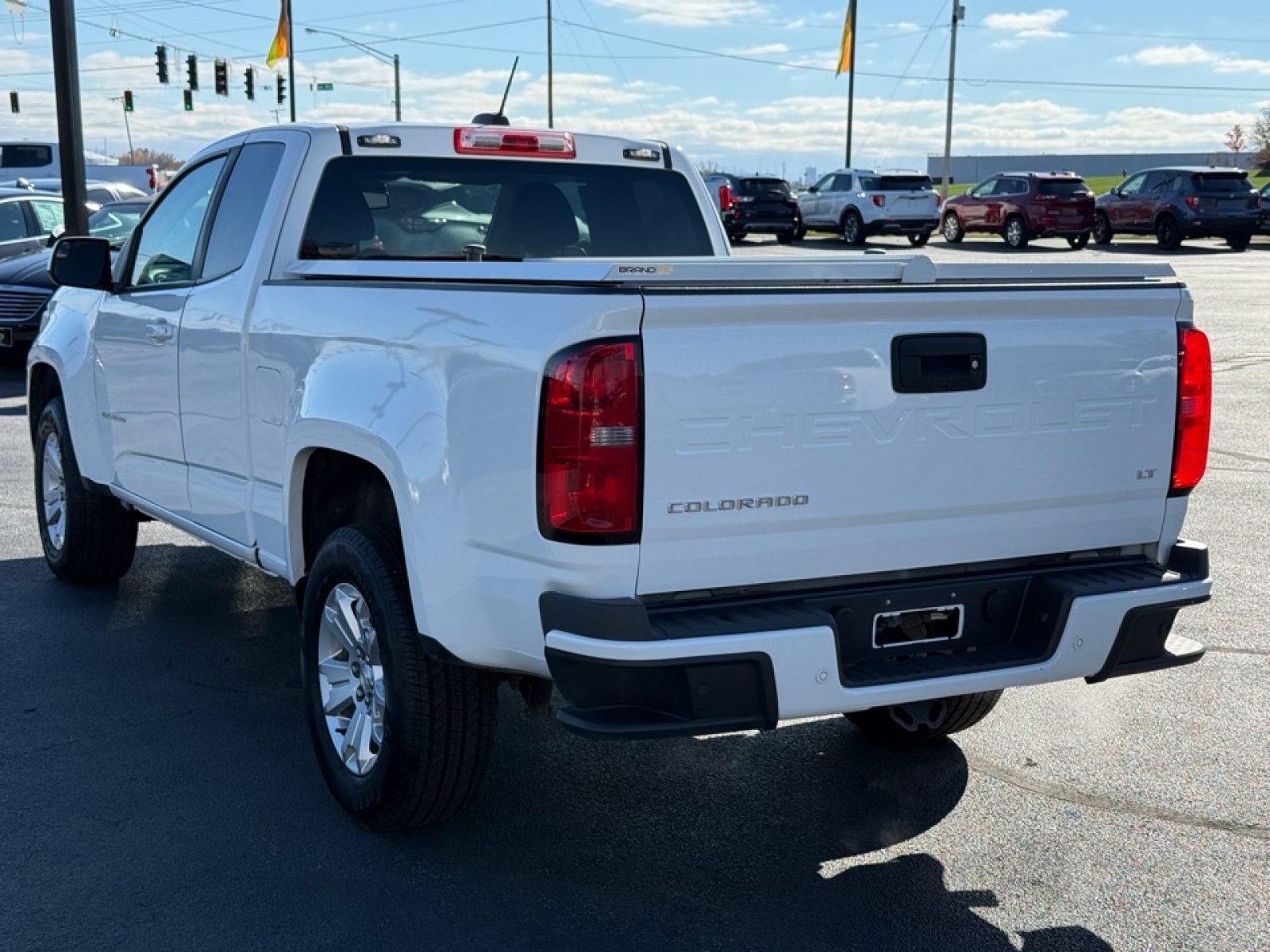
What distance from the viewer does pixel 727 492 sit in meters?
3.48

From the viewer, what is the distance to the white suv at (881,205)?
35969 mm

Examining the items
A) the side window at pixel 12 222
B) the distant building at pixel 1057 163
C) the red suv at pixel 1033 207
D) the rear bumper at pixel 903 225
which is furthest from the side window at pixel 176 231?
the distant building at pixel 1057 163

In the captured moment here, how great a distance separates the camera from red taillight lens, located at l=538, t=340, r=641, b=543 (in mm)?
3367

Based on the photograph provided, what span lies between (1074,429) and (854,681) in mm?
907

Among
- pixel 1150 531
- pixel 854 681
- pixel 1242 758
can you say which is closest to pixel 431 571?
pixel 854 681

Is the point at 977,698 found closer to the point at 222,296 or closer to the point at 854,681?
the point at 854,681

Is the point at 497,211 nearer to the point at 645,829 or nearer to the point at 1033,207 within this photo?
the point at 645,829

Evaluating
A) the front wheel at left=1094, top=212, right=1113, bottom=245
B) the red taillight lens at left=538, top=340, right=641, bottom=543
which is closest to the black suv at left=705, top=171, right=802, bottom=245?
the front wheel at left=1094, top=212, right=1113, bottom=245

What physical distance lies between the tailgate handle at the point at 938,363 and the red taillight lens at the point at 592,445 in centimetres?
69

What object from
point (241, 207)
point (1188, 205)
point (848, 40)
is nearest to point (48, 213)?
point (241, 207)

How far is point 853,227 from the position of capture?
37062 millimetres

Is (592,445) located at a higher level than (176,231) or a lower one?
lower

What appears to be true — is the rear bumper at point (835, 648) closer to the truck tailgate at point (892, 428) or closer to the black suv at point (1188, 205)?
the truck tailgate at point (892, 428)

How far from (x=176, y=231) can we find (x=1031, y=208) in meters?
30.2
